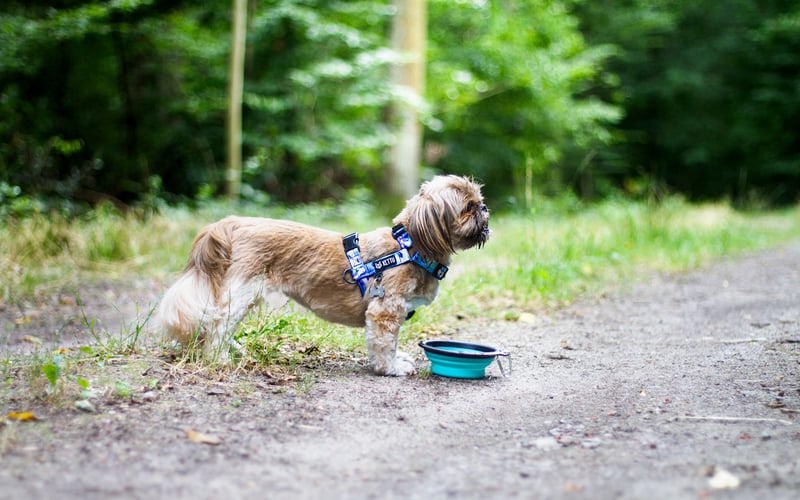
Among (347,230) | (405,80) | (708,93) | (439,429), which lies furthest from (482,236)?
(708,93)

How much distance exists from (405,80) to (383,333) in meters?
9.46

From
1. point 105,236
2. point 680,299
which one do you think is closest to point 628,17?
point 680,299

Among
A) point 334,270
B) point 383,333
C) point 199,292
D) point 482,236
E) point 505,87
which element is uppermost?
point 505,87

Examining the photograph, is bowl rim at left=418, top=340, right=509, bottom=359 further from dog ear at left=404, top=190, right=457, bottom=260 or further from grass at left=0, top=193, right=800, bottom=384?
grass at left=0, top=193, right=800, bottom=384

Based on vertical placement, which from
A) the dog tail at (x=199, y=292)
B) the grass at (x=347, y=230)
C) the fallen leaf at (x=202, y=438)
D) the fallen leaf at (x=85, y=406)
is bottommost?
the grass at (x=347, y=230)

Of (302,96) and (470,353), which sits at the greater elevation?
(302,96)

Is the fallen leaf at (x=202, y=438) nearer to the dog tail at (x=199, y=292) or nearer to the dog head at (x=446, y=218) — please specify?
the dog tail at (x=199, y=292)

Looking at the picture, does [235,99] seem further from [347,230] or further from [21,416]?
[21,416]

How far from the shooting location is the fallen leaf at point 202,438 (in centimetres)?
330

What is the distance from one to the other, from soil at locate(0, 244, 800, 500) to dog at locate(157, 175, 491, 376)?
341 mm

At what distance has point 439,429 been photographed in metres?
3.72

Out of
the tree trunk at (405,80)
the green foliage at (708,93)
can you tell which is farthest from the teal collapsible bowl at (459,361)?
the green foliage at (708,93)

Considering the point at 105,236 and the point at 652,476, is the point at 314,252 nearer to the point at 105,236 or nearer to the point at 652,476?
the point at 652,476

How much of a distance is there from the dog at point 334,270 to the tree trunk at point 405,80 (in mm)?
8633
